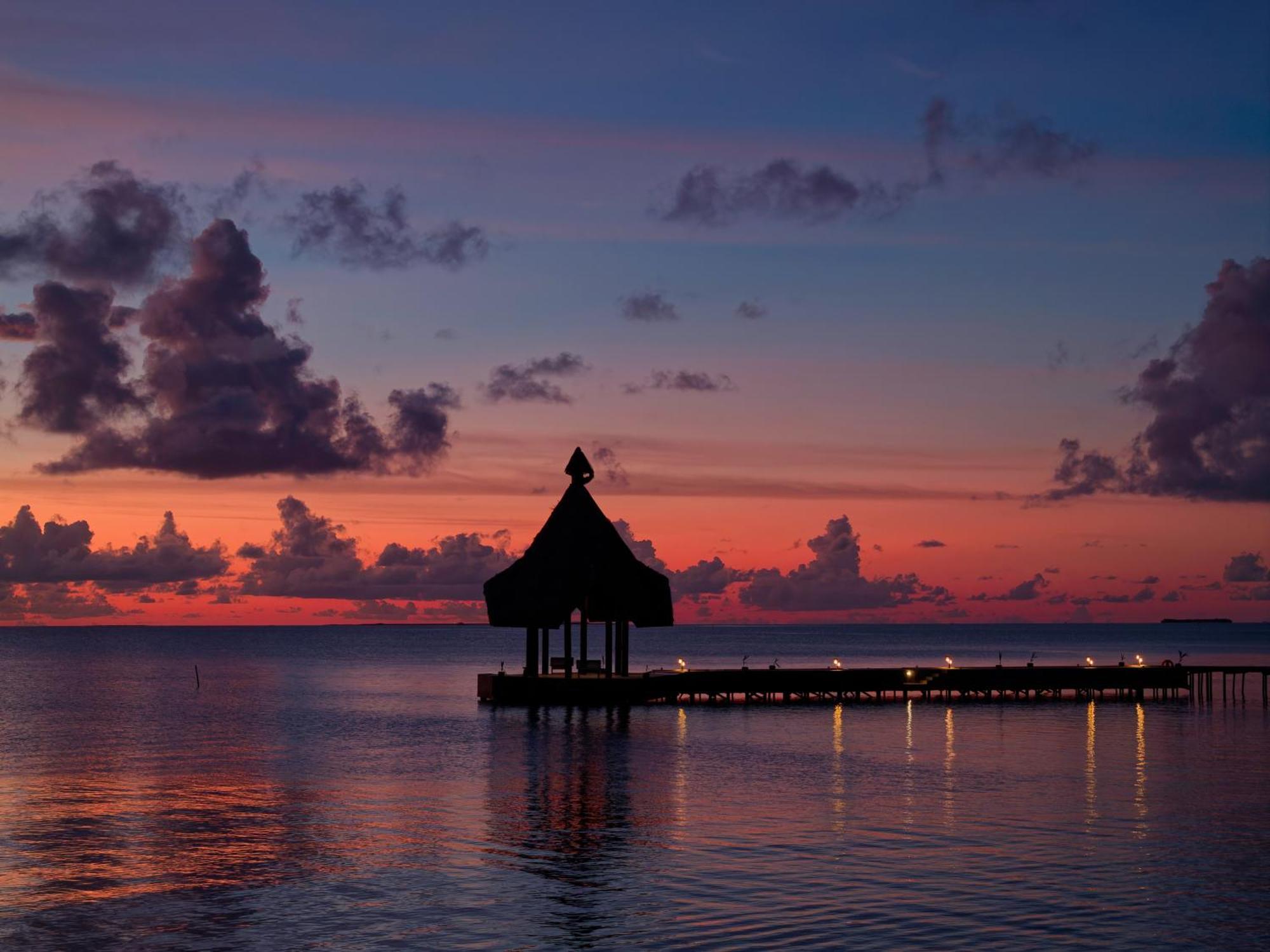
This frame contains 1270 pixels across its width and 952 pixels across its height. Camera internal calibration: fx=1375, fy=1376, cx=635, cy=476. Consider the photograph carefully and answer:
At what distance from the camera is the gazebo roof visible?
59.8 meters

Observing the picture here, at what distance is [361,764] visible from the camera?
1767 inches

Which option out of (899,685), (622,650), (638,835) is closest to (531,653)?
(622,650)

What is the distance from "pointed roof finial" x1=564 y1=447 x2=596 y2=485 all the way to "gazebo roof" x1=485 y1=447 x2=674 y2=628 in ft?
0.14

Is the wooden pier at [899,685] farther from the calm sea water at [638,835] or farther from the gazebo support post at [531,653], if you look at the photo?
the calm sea water at [638,835]

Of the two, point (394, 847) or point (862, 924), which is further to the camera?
point (394, 847)

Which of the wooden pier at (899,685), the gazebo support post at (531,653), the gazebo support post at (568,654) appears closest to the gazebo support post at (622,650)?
the wooden pier at (899,685)

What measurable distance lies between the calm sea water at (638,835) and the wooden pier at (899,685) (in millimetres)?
6290

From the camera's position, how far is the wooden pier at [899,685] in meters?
67.8

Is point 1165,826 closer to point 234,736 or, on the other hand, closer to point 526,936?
point 526,936

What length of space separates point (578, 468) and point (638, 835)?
3477 centimetres

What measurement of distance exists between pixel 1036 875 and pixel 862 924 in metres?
5.26

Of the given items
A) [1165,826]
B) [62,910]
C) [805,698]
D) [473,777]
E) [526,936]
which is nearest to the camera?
[526,936]

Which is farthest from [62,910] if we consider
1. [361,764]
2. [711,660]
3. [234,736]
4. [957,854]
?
[711,660]

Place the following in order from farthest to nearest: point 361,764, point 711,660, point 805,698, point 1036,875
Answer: point 711,660, point 805,698, point 361,764, point 1036,875
